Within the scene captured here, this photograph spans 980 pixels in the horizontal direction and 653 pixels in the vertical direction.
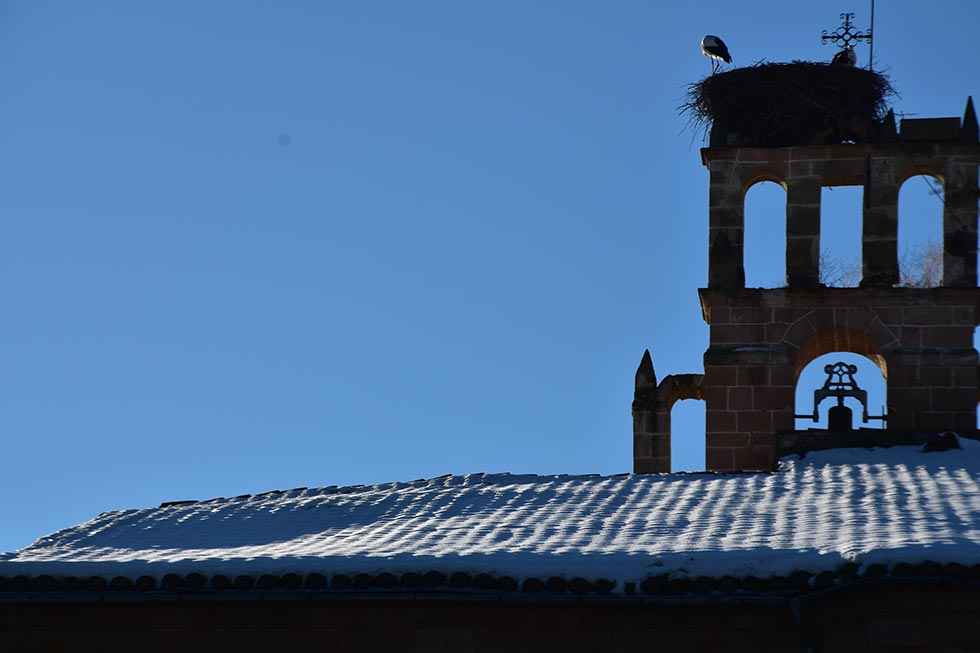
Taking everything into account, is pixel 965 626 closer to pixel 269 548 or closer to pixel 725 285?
pixel 269 548

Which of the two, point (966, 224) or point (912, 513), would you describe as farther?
point (966, 224)

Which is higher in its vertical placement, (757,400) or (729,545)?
(757,400)

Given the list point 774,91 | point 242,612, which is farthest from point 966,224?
point 242,612

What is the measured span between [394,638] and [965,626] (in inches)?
139

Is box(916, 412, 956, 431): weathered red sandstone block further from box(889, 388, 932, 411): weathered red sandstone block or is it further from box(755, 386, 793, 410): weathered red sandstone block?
Answer: box(755, 386, 793, 410): weathered red sandstone block

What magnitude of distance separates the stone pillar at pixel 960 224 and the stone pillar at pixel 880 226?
0.47 meters

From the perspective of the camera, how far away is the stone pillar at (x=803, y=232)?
808 inches

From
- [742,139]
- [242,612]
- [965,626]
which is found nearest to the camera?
[965,626]

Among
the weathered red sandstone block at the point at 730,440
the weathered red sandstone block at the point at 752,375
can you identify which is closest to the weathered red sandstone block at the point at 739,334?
the weathered red sandstone block at the point at 752,375

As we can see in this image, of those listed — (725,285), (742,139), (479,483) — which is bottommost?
(479,483)

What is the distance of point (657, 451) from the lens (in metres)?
20.6

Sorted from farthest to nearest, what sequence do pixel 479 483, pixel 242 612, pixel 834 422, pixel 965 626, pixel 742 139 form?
pixel 742 139 → pixel 834 422 → pixel 479 483 → pixel 242 612 → pixel 965 626

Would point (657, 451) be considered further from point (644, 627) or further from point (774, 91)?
point (644, 627)

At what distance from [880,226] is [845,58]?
1988 millimetres
